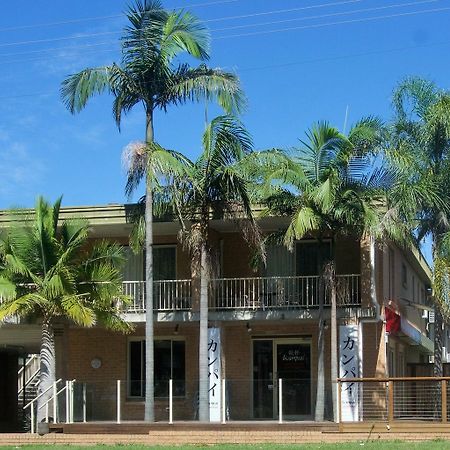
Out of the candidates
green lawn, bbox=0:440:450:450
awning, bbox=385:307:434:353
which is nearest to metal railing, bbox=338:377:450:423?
green lawn, bbox=0:440:450:450

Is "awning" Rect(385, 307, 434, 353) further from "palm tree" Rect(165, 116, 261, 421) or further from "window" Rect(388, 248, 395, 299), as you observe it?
"palm tree" Rect(165, 116, 261, 421)

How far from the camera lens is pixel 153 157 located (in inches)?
958

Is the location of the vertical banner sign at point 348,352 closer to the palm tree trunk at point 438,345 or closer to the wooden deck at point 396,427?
the wooden deck at point 396,427

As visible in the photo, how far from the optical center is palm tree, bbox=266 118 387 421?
24.4m

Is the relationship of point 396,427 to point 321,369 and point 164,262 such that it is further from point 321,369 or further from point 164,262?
point 164,262

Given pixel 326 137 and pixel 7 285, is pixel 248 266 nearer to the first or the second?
pixel 326 137

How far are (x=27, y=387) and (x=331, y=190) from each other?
19.6 m

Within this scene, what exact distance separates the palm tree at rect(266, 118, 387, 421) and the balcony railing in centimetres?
190

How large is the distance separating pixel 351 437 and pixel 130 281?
917 cm

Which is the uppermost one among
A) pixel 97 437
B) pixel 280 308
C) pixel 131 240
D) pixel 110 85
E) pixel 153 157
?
pixel 110 85

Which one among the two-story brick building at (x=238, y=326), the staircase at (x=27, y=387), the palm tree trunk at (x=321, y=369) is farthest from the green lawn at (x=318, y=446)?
the staircase at (x=27, y=387)

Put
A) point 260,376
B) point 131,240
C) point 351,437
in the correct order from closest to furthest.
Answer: point 351,437 → point 131,240 → point 260,376

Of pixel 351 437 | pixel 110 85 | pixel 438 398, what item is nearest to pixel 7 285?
pixel 110 85

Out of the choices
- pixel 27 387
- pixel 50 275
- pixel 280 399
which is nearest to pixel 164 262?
pixel 50 275
